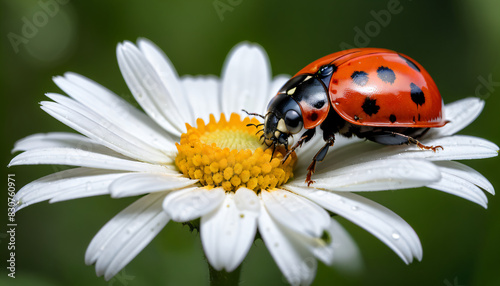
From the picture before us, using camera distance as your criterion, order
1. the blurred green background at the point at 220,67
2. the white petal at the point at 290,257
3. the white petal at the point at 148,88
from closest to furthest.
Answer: the white petal at the point at 290,257 → the white petal at the point at 148,88 → the blurred green background at the point at 220,67

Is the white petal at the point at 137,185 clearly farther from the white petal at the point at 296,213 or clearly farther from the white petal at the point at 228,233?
the white petal at the point at 296,213

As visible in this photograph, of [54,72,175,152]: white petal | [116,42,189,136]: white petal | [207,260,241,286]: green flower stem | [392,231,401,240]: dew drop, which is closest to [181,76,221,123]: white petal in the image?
[116,42,189,136]: white petal

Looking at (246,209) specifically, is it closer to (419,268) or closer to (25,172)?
(419,268)

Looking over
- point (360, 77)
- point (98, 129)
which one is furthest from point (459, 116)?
point (98, 129)

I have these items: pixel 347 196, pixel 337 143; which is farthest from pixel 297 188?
pixel 337 143

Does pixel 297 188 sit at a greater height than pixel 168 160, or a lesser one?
lesser

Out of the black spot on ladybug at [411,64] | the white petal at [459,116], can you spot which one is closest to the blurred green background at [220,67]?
the white petal at [459,116]
